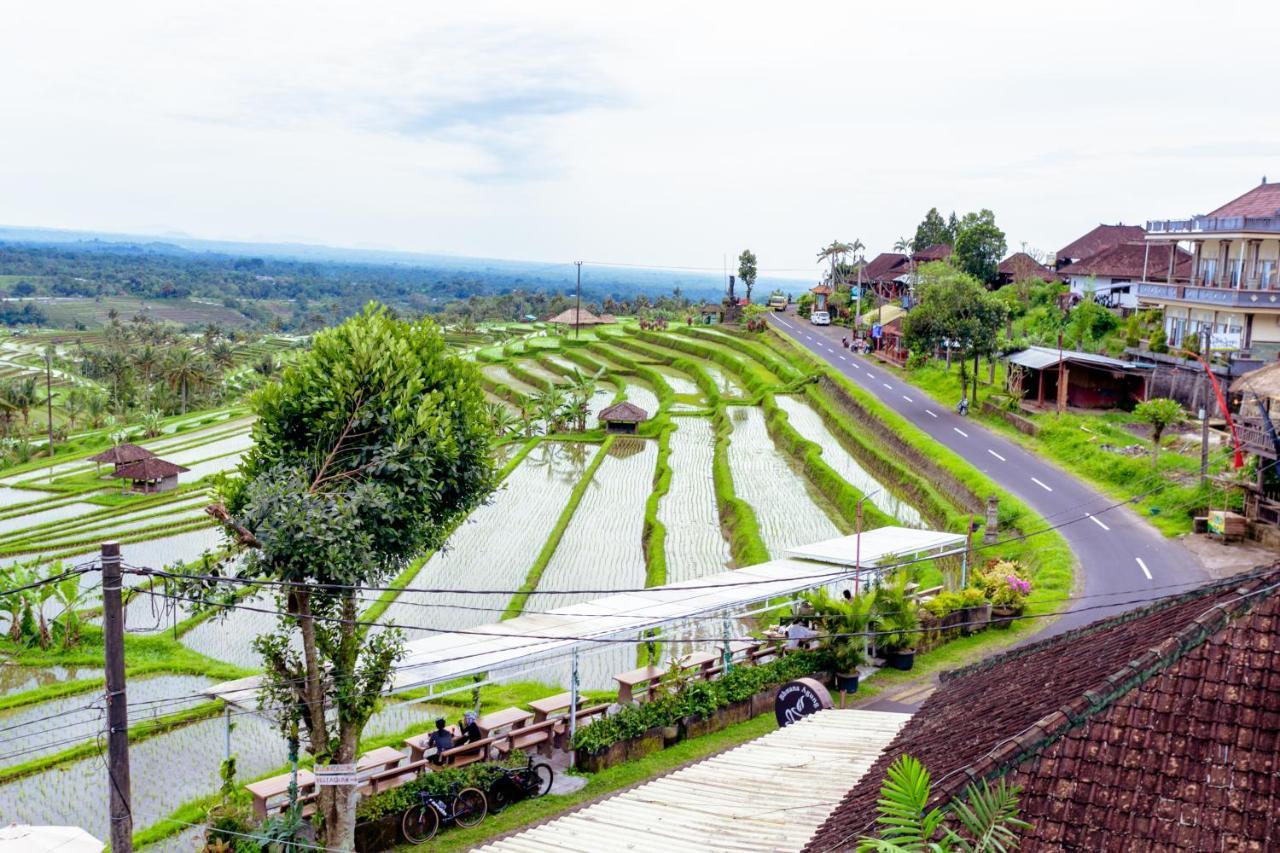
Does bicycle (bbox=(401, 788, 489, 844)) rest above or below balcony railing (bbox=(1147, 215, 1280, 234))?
below

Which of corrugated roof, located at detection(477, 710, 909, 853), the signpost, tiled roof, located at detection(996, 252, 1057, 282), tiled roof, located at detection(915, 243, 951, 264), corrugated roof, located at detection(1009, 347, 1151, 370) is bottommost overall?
the signpost

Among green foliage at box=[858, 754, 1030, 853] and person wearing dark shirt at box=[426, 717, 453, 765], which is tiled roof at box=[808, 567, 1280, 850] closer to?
green foliage at box=[858, 754, 1030, 853]

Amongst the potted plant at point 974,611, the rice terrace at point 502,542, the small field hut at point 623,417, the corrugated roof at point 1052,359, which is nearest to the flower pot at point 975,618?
the potted plant at point 974,611

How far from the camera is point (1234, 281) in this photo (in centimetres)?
3462

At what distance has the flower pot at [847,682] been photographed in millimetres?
18453

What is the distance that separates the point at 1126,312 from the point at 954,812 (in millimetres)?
48314

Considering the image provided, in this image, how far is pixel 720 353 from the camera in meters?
65.2

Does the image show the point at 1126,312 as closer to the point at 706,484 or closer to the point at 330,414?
the point at 706,484

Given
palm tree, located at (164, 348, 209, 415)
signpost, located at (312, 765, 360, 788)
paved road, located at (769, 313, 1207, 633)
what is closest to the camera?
signpost, located at (312, 765, 360, 788)

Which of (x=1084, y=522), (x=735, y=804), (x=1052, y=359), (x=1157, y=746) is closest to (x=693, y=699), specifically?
(x=735, y=804)

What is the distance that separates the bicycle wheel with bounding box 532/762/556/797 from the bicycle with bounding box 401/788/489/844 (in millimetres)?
885

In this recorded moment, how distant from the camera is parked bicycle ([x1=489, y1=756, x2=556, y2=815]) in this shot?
14.6 metres

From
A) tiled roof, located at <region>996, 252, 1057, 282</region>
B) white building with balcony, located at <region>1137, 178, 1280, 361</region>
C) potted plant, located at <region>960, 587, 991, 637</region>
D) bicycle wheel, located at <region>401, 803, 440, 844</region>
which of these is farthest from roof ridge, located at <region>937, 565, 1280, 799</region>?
tiled roof, located at <region>996, 252, 1057, 282</region>

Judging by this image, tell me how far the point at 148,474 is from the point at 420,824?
94.1ft
